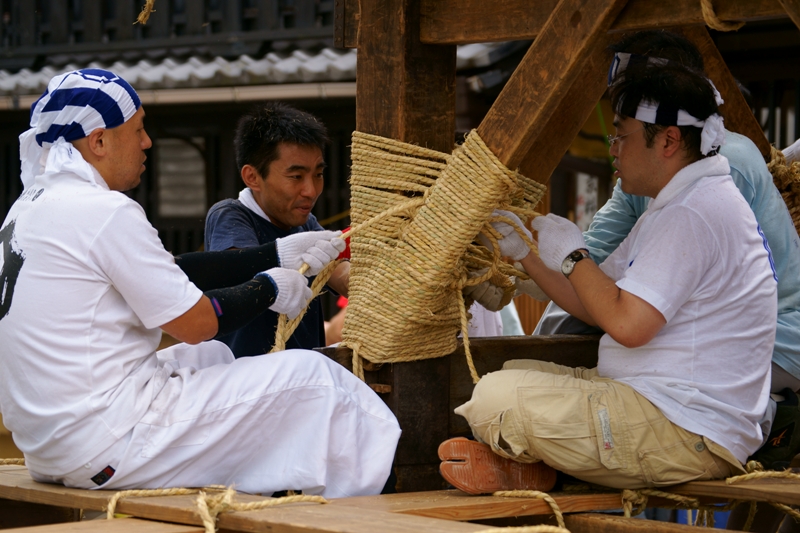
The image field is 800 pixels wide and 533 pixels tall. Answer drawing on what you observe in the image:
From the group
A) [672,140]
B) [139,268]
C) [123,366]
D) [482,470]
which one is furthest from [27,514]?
[672,140]

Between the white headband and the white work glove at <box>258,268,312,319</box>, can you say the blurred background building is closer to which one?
the white headband

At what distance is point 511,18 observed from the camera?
2502mm

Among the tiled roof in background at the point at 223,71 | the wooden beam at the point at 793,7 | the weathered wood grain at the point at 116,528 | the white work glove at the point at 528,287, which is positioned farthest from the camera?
the tiled roof in background at the point at 223,71

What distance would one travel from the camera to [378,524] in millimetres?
1760

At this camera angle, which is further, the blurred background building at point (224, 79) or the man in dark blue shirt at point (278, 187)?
the blurred background building at point (224, 79)

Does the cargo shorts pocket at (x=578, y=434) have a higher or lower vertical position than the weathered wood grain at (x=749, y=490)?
higher

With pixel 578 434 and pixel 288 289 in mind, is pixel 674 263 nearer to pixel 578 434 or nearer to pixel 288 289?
pixel 578 434

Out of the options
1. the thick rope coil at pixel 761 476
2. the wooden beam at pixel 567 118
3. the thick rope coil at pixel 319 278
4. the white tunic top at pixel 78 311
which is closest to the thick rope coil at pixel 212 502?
the white tunic top at pixel 78 311

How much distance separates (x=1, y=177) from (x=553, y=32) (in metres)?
6.02

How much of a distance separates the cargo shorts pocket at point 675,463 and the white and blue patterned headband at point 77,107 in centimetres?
156

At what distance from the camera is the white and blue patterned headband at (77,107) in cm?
225

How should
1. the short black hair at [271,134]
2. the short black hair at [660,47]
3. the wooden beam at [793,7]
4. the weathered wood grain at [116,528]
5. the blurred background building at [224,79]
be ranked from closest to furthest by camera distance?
the weathered wood grain at [116,528]
the wooden beam at [793,7]
the short black hair at [660,47]
the short black hair at [271,134]
the blurred background building at [224,79]

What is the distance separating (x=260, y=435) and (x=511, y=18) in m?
1.27

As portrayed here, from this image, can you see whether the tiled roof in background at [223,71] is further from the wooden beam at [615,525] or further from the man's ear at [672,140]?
the wooden beam at [615,525]
